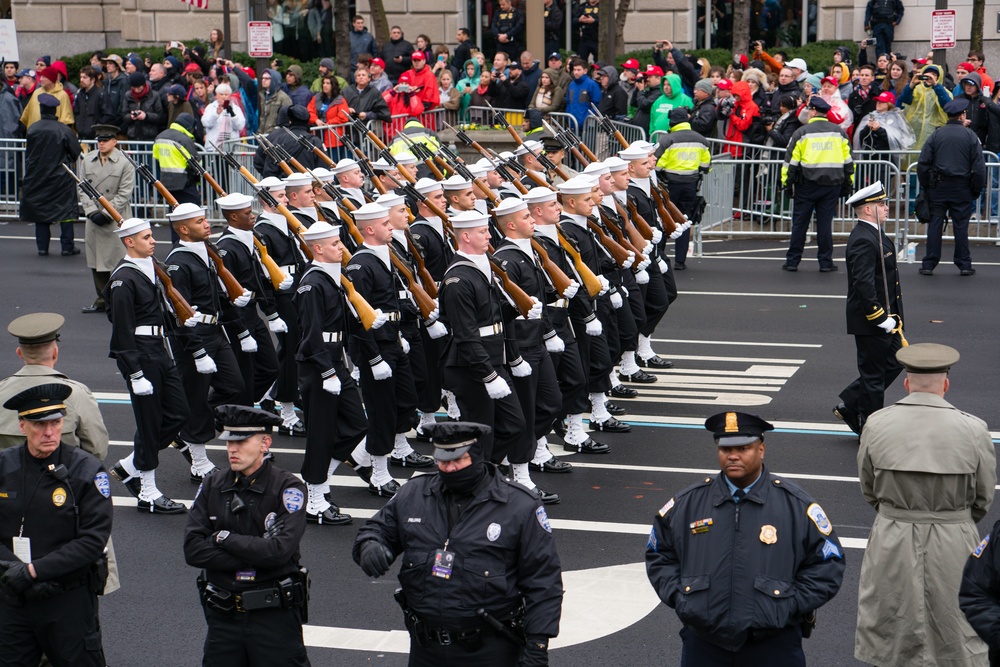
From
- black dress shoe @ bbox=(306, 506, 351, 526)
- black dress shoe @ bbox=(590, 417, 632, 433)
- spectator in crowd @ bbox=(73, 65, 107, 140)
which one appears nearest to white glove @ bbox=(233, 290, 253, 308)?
black dress shoe @ bbox=(306, 506, 351, 526)

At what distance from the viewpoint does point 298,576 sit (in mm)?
6172

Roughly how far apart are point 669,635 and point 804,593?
2.05 meters

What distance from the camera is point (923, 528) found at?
648 cm

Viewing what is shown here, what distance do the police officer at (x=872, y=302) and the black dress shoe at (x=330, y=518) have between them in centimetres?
400

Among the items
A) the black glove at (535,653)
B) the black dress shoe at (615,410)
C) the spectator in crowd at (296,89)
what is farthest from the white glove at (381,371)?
the spectator in crowd at (296,89)

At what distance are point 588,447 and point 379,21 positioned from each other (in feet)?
63.2

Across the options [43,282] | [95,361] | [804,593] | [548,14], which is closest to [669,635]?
[804,593]

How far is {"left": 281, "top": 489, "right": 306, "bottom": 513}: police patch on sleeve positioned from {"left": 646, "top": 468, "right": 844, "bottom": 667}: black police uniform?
1.56 metres

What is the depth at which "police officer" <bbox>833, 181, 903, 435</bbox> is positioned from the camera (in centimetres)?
1052

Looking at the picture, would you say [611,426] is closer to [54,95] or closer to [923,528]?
[923,528]

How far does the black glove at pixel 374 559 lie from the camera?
5.61 meters

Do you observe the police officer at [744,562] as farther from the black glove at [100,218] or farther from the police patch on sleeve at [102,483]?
the black glove at [100,218]

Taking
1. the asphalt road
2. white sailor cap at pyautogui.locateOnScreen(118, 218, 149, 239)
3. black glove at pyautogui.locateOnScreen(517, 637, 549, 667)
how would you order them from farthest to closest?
white sailor cap at pyautogui.locateOnScreen(118, 218, 149, 239)
the asphalt road
black glove at pyautogui.locateOnScreen(517, 637, 549, 667)

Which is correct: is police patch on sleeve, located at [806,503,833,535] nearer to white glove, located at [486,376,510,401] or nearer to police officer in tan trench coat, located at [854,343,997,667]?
police officer in tan trench coat, located at [854,343,997,667]
